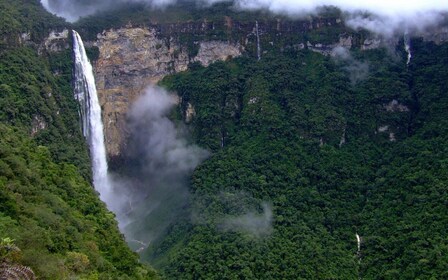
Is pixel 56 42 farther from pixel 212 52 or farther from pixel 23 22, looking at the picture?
pixel 212 52

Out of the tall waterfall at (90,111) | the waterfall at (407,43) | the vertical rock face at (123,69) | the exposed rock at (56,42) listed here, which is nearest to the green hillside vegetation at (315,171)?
the waterfall at (407,43)

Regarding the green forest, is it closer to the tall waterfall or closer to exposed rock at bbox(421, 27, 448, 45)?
exposed rock at bbox(421, 27, 448, 45)

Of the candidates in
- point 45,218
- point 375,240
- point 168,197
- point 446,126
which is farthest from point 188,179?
point 45,218

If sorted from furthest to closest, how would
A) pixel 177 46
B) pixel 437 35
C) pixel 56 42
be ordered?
pixel 177 46 → pixel 437 35 → pixel 56 42

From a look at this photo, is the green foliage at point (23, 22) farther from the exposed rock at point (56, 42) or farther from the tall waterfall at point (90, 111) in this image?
the tall waterfall at point (90, 111)

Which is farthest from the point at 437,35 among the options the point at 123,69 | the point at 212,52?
the point at 123,69

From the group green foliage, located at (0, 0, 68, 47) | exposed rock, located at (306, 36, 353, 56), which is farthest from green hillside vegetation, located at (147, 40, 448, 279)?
green foliage, located at (0, 0, 68, 47)

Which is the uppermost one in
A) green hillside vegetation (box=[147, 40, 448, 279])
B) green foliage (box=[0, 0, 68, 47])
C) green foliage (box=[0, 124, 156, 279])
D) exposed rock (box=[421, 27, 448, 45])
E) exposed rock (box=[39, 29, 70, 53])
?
green foliage (box=[0, 0, 68, 47])
